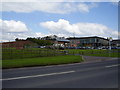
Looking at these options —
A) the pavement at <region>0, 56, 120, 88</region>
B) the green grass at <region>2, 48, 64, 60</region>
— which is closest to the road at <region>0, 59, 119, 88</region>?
the pavement at <region>0, 56, 120, 88</region>

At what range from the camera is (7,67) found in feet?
43.1

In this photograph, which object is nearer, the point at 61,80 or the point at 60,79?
the point at 61,80

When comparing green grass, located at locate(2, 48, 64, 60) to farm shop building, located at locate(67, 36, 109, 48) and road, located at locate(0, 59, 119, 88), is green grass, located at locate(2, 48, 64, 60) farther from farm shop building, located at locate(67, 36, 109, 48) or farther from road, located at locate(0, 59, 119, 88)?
farm shop building, located at locate(67, 36, 109, 48)

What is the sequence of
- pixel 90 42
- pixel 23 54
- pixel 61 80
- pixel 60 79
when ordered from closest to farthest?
1. pixel 61 80
2. pixel 60 79
3. pixel 23 54
4. pixel 90 42

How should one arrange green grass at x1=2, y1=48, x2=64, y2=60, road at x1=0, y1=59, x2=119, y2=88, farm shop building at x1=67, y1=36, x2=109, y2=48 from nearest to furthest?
road at x1=0, y1=59, x2=119, y2=88 < green grass at x1=2, y1=48, x2=64, y2=60 < farm shop building at x1=67, y1=36, x2=109, y2=48

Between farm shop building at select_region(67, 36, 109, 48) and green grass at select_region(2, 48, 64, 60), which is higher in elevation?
farm shop building at select_region(67, 36, 109, 48)

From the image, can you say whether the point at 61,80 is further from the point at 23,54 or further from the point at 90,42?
the point at 90,42

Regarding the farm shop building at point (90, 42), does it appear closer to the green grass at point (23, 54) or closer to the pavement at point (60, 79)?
the green grass at point (23, 54)

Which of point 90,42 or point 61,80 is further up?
point 90,42

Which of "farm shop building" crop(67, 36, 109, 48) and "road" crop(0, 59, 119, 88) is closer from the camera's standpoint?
"road" crop(0, 59, 119, 88)

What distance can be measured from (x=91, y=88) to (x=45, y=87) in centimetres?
193

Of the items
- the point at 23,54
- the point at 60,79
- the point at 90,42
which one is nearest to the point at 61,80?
the point at 60,79

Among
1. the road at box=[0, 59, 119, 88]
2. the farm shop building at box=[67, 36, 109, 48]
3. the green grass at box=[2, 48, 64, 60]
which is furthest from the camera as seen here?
the farm shop building at box=[67, 36, 109, 48]

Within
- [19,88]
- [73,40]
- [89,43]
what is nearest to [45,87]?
[19,88]
